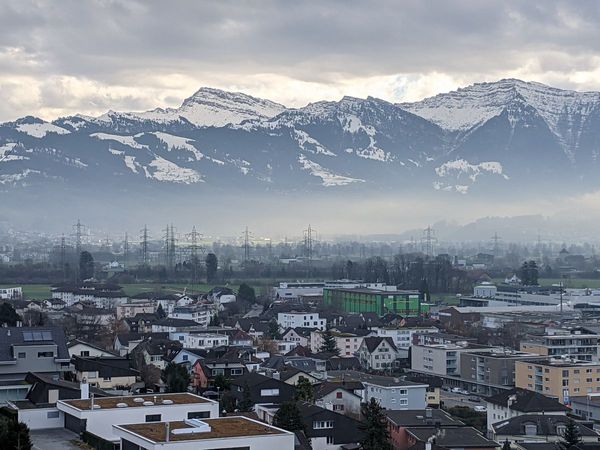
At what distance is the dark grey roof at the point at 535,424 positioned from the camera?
21.2m

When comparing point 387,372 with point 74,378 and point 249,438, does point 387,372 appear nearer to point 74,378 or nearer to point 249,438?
point 74,378

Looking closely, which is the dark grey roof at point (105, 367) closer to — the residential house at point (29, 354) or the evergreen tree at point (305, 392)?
the residential house at point (29, 354)

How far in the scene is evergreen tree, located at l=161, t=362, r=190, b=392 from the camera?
2068cm

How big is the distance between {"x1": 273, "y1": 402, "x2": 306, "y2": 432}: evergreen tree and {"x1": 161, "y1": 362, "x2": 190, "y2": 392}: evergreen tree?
2.42m

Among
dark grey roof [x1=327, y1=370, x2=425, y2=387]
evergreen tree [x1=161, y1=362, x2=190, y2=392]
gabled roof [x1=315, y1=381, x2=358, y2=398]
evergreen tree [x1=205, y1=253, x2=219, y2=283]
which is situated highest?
evergreen tree [x1=205, y1=253, x2=219, y2=283]

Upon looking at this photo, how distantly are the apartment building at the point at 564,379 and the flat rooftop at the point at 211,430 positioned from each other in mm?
14215

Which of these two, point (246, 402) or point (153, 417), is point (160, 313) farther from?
point (153, 417)

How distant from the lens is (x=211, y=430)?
13.4m

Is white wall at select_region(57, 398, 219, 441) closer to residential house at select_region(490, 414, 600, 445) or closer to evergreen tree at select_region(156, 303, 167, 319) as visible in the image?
residential house at select_region(490, 414, 600, 445)

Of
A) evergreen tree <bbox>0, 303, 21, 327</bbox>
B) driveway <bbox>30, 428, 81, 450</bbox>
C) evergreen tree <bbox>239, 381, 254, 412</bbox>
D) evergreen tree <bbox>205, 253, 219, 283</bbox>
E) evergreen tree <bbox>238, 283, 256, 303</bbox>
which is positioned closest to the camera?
driveway <bbox>30, 428, 81, 450</bbox>

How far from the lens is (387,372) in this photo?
108 ft

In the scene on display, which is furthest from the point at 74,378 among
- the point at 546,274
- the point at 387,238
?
the point at 387,238

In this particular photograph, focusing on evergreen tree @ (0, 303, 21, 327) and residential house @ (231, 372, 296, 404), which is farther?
evergreen tree @ (0, 303, 21, 327)

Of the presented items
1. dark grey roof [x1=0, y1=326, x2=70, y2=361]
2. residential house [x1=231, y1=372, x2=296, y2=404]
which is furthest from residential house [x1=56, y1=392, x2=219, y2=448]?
residential house [x1=231, y1=372, x2=296, y2=404]
